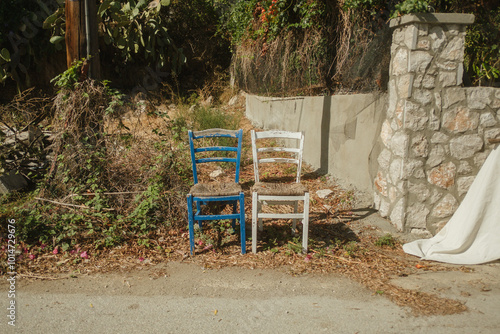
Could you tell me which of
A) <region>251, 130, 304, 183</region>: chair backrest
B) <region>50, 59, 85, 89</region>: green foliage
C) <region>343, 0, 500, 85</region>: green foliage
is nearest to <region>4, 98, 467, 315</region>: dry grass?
<region>251, 130, 304, 183</region>: chair backrest

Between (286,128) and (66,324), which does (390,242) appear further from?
(286,128)

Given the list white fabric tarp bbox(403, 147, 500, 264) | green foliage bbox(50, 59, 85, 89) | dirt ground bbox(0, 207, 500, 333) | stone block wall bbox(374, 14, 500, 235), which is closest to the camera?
dirt ground bbox(0, 207, 500, 333)

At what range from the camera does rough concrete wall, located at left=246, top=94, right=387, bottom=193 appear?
4805 millimetres

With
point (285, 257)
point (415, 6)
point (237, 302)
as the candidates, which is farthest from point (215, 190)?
point (415, 6)

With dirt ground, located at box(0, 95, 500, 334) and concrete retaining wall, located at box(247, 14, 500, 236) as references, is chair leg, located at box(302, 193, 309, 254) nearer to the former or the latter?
dirt ground, located at box(0, 95, 500, 334)

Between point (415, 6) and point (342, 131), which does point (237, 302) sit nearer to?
point (342, 131)

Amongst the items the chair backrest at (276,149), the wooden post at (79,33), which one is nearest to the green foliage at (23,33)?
the wooden post at (79,33)

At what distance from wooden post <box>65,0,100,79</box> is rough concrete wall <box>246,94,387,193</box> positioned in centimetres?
322

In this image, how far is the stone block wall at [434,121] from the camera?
4.04m

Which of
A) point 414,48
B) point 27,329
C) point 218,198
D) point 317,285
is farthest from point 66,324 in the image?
point 414,48

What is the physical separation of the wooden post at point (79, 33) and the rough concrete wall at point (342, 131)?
3222mm

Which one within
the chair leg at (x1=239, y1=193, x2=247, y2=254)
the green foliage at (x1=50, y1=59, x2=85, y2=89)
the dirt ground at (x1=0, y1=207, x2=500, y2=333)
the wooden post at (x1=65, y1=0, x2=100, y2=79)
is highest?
the wooden post at (x1=65, y1=0, x2=100, y2=79)

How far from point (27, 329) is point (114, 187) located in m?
2.12

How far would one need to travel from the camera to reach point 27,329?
2.79m
